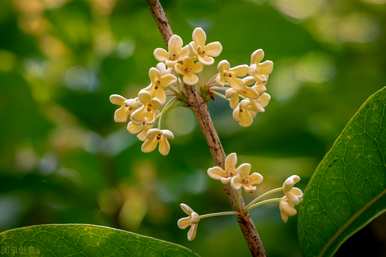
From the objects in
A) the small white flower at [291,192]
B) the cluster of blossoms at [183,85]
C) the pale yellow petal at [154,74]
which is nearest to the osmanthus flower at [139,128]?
the cluster of blossoms at [183,85]

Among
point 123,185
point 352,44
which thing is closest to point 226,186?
point 123,185

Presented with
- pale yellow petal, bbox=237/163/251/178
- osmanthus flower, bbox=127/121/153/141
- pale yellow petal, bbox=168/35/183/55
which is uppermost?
pale yellow petal, bbox=168/35/183/55

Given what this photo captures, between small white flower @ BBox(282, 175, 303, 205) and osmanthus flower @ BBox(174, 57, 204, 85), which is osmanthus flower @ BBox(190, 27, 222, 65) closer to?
osmanthus flower @ BBox(174, 57, 204, 85)

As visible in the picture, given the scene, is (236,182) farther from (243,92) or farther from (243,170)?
(243,92)

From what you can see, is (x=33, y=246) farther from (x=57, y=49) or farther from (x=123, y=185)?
(x=57, y=49)

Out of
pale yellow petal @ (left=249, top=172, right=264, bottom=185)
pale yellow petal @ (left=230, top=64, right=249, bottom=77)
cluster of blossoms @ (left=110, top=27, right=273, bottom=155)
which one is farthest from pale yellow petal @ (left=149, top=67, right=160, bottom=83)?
pale yellow petal @ (left=249, top=172, right=264, bottom=185)

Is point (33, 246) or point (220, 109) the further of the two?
point (220, 109)

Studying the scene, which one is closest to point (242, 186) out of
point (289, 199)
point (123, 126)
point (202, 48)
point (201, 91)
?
point (289, 199)
